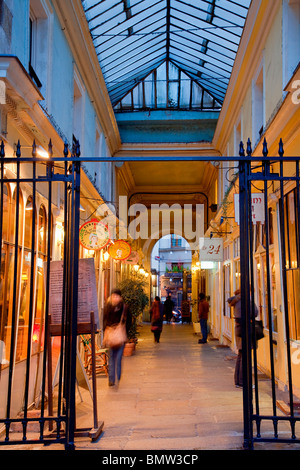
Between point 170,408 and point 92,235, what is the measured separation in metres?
3.88

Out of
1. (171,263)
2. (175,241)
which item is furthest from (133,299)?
(175,241)

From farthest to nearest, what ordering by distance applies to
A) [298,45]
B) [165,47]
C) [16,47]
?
[165,47]
[298,45]
[16,47]

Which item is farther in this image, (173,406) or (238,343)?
(238,343)

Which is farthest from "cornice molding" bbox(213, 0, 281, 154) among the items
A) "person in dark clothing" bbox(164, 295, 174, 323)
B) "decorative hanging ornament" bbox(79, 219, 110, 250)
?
"person in dark clothing" bbox(164, 295, 174, 323)

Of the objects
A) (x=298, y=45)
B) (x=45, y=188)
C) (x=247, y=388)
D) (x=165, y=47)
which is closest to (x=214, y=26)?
(x=165, y=47)

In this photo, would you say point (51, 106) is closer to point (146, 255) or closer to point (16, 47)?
point (16, 47)

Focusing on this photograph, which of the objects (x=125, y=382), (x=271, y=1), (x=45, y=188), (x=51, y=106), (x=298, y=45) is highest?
(x=271, y=1)

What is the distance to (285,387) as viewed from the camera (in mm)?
7285

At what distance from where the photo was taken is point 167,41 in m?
13.0

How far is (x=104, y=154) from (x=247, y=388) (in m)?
10.7

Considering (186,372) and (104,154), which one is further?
(104,154)

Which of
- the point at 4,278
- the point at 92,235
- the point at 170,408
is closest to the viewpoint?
the point at 4,278

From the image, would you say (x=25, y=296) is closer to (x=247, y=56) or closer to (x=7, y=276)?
(x=7, y=276)

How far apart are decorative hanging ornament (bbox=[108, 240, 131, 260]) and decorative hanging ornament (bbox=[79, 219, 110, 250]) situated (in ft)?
12.7
